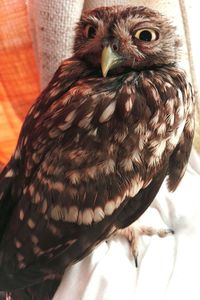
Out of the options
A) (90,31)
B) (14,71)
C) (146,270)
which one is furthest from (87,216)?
(14,71)

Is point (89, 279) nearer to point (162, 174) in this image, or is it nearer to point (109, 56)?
point (162, 174)

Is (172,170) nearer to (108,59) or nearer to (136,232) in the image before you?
(136,232)

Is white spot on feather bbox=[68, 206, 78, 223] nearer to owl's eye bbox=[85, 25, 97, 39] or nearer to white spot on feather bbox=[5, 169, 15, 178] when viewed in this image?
white spot on feather bbox=[5, 169, 15, 178]

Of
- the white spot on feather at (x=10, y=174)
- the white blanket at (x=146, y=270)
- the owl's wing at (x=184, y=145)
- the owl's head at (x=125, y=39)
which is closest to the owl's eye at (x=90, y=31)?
the owl's head at (x=125, y=39)

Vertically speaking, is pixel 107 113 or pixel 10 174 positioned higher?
pixel 107 113

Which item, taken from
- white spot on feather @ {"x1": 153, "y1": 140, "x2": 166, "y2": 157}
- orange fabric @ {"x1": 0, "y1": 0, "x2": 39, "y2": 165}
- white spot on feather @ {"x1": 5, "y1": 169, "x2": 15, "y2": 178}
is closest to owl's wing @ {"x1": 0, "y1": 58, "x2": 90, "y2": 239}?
white spot on feather @ {"x1": 5, "y1": 169, "x2": 15, "y2": 178}

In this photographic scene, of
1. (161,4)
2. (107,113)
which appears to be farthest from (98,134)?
(161,4)

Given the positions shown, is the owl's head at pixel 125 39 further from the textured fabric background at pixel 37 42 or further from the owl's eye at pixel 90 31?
the textured fabric background at pixel 37 42
